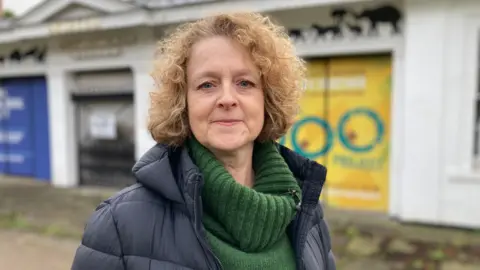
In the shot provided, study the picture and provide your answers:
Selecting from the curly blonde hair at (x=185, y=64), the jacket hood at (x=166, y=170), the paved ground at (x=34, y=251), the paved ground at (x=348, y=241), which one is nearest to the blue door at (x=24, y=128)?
the paved ground at (x=348, y=241)

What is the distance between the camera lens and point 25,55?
9.19 metres

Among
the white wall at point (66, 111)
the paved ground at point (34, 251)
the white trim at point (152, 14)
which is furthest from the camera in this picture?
the white wall at point (66, 111)

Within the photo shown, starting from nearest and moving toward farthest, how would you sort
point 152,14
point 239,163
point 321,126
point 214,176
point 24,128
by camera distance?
point 214,176
point 239,163
point 321,126
point 152,14
point 24,128

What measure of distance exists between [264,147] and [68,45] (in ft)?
25.9

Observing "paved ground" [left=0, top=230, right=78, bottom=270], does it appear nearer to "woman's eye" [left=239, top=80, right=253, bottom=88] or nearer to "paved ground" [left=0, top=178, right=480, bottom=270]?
"paved ground" [left=0, top=178, right=480, bottom=270]

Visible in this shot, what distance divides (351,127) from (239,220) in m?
5.48

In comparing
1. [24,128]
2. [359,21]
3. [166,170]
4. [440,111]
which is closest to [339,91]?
[359,21]

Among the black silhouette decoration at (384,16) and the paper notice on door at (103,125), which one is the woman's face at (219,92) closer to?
the black silhouette decoration at (384,16)

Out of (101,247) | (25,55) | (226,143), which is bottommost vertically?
(101,247)

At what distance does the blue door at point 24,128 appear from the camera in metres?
9.29

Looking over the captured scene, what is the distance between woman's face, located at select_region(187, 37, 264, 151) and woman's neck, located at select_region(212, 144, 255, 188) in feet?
0.18

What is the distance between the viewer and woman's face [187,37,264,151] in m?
1.40

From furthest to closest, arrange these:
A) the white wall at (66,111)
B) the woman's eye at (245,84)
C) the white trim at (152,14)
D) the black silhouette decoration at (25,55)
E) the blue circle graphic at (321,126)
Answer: the black silhouette decoration at (25,55) → the white wall at (66,111) → the blue circle graphic at (321,126) → the white trim at (152,14) → the woman's eye at (245,84)

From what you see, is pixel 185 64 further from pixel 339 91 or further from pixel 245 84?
pixel 339 91
